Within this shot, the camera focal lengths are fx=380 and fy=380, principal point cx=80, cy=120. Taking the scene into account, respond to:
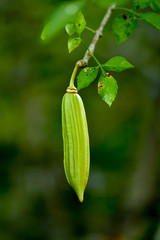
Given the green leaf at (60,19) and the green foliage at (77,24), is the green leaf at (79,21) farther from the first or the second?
the green leaf at (60,19)

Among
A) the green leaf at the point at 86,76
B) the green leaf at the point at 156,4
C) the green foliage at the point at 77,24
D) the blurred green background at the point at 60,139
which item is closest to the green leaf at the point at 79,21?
the green foliage at the point at 77,24

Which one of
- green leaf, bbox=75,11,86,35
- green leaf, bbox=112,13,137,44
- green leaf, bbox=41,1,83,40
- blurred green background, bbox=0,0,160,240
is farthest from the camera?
blurred green background, bbox=0,0,160,240

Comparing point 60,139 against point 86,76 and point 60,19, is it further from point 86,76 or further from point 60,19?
point 60,19

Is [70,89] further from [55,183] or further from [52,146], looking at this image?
[52,146]

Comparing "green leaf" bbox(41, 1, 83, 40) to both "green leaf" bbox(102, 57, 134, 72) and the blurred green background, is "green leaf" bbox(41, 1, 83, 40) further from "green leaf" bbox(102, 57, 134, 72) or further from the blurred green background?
the blurred green background

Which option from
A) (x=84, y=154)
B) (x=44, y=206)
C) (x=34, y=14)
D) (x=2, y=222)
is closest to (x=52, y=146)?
(x=44, y=206)

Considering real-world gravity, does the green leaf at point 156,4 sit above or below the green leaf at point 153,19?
above

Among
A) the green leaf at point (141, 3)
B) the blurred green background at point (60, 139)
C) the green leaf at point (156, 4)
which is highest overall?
the green leaf at point (141, 3)

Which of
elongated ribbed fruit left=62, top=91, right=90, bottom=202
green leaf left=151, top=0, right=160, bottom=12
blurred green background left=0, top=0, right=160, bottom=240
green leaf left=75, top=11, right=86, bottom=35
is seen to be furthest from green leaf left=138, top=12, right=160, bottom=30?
blurred green background left=0, top=0, right=160, bottom=240
